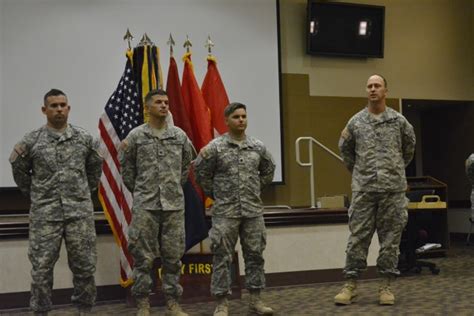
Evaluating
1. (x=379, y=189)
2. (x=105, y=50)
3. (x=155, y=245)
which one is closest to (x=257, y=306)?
(x=155, y=245)

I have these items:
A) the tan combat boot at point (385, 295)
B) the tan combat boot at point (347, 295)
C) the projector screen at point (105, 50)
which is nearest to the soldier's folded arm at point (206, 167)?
the tan combat boot at point (347, 295)

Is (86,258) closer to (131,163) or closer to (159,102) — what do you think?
(131,163)

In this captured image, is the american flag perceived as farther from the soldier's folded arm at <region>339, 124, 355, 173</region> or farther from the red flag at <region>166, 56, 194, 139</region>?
the soldier's folded arm at <region>339, 124, 355, 173</region>

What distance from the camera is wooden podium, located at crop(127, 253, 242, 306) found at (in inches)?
188

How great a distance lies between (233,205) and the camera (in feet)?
13.2

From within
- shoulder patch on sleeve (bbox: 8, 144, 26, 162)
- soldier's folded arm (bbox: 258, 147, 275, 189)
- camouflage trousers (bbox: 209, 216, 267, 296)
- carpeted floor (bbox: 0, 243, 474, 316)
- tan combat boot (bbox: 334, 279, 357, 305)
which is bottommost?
carpeted floor (bbox: 0, 243, 474, 316)

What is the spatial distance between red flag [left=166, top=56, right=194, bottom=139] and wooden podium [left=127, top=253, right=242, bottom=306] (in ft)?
3.48

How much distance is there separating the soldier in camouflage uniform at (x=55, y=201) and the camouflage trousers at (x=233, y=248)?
0.82 m

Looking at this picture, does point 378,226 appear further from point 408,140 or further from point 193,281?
point 193,281

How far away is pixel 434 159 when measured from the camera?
34.3 feet

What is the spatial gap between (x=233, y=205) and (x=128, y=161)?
0.78 meters

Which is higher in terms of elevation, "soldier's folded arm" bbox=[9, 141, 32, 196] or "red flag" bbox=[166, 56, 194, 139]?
"red flag" bbox=[166, 56, 194, 139]

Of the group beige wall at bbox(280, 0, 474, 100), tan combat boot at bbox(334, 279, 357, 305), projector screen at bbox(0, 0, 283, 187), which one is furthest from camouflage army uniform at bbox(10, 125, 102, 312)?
beige wall at bbox(280, 0, 474, 100)

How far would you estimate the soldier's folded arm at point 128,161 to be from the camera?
158 inches
